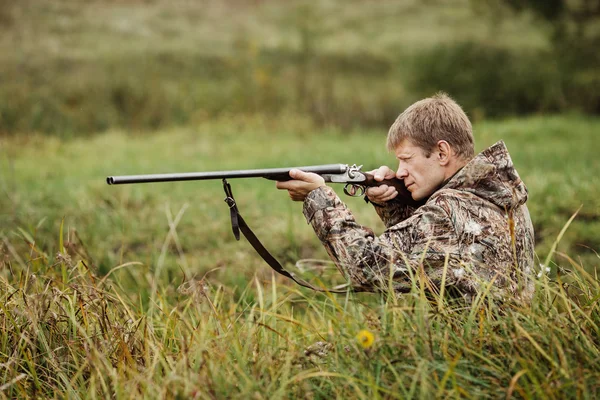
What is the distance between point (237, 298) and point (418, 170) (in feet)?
8.63

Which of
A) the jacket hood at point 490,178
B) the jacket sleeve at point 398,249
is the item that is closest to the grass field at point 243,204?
the jacket sleeve at point 398,249

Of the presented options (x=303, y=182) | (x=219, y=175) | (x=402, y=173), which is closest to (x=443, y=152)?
(x=402, y=173)

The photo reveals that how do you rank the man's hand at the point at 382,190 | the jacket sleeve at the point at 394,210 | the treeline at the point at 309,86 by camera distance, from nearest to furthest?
1. the man's hand at the point at 382,190
2. the jacket sleeve at the point at 394,210
3. the treeline at the point at 309,86

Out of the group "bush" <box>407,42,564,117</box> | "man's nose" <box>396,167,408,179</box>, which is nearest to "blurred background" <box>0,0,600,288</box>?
"bush" <box>407,42,564,117</box>

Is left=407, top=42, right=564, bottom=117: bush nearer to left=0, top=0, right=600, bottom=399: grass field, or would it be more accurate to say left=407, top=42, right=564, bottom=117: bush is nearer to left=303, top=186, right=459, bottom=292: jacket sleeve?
left=0, top=0, right=600, bottom=399: grass field

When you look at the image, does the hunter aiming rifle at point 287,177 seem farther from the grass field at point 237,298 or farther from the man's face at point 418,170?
the grass field at point 237,298

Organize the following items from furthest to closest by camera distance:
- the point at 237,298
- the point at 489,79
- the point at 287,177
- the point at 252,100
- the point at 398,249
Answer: the point at 252,100 → the point at 489,79 → the point at 237,298 → the point at 287,177 → the point at 398,249

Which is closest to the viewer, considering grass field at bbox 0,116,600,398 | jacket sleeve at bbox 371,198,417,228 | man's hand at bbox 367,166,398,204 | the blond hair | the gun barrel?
grass field at bbox 0,116,600,398

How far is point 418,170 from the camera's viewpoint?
329 cm

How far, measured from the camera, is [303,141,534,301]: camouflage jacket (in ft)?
9.64

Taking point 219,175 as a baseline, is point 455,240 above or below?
below

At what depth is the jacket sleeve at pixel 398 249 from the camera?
2936 mm

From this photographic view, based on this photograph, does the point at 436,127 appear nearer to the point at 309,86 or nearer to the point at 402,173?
the point at 402,173

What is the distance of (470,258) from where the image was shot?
2879 millimetres
